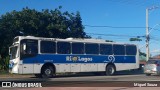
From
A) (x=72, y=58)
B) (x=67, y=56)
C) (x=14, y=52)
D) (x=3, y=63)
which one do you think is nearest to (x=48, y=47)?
(x=67, y=56)

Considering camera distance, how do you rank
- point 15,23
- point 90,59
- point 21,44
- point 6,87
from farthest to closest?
point 15,23 → point 90,59 → point 21,44 → point 6,87

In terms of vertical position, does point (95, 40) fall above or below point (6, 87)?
above

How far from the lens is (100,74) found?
112 ft

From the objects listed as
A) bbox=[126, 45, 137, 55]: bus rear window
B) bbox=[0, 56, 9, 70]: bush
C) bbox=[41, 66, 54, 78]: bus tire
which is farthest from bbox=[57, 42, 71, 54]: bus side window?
bbox=[0, 56, 9, 70]: bush

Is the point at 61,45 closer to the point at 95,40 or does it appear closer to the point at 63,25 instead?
the point at 95,40

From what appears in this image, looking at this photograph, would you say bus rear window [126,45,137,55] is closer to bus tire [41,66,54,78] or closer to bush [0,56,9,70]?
bus tire [41,66,54,78]

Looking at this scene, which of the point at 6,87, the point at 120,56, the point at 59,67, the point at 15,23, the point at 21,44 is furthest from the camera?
the point at 15,23

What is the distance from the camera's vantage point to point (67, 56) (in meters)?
30.0

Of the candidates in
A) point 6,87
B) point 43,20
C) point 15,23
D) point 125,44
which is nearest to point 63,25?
point 43,20

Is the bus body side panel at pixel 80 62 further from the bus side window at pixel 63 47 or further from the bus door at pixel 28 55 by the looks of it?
the bus side window at pixel 63 47

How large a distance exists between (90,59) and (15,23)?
10.8 meters

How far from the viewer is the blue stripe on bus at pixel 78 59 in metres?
28.2

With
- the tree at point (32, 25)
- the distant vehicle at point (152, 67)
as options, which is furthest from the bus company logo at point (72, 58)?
the tree at point (32, 25)

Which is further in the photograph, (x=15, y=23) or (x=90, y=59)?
(x=15, y=23)
